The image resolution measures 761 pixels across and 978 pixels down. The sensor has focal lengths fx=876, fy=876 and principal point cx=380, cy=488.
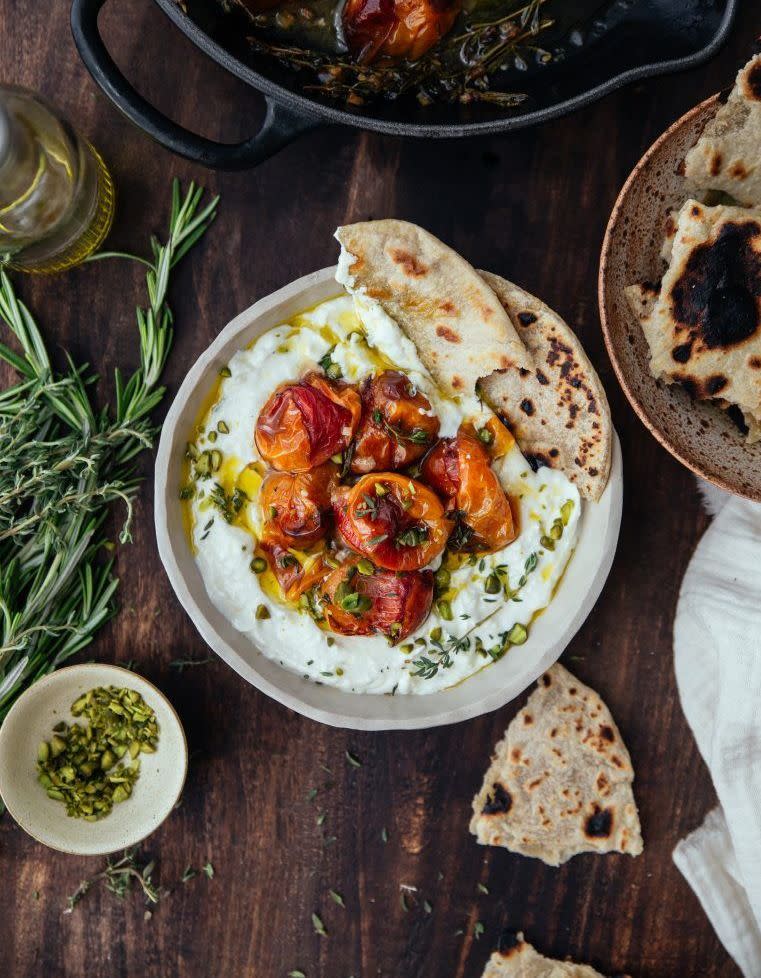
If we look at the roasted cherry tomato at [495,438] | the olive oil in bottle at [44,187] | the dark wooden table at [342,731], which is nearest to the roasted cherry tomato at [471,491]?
the roasted cherry tomato at [495,438]

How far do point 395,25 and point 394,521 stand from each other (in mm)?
1313

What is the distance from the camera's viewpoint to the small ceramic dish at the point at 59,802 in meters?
2.67

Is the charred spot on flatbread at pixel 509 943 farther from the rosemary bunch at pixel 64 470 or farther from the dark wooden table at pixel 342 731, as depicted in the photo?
the rosemary bunch at pixel 64 470

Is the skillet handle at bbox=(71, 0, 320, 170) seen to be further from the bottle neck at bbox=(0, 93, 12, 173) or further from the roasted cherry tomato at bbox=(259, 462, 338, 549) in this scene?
the roasted cherry tomato at bbox=(259, 462, 338, 549)

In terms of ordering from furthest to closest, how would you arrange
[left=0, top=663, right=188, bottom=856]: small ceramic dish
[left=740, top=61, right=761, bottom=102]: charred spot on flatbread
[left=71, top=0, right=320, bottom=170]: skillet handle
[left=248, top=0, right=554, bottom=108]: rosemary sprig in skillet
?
[left=0, top=663, right=188, bottom=856]: small ceramic dish < [left=248, top=0, right=554, bottom=108]: rosemary sprig in skillet < [left=740, top=61, right=761, bottom=102]: charred spot on flatbread < [left=71, top=0, right=320, bottom=170]: skillet handle

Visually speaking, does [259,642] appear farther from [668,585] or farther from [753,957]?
[753,957]

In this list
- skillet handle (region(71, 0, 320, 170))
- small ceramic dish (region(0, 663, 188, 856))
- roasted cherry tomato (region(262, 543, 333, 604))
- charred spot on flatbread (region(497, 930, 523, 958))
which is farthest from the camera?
charred spot on flatbread (region(497, 930, 523, 958))

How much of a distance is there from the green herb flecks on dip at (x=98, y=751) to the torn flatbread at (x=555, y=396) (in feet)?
4.79

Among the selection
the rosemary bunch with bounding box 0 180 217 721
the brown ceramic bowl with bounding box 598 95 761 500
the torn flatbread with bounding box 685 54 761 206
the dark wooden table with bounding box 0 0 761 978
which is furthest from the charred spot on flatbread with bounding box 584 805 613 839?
the torn flatbread with bounding box 685 54 761 206

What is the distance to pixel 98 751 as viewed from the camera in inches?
110

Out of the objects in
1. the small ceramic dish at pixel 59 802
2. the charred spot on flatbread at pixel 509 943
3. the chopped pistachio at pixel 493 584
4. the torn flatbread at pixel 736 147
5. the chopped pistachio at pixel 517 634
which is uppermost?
the torn flatbread at pixel 736 147

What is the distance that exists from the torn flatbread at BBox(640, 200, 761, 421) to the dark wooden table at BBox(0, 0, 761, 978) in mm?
448

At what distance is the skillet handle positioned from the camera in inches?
82.4

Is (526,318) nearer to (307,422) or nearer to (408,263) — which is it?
(408,263)
